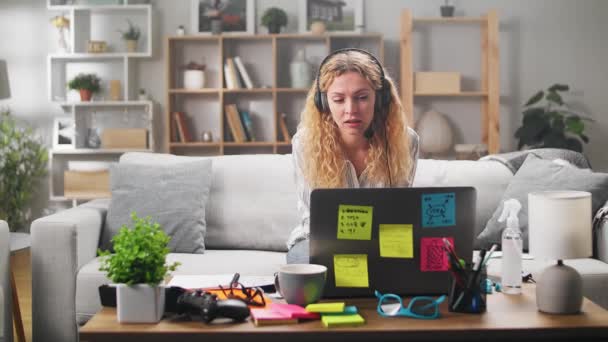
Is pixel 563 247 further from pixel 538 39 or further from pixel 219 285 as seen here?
pixel 538 39

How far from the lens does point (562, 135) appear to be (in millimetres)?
5352

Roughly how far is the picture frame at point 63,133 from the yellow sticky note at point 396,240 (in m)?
4.55

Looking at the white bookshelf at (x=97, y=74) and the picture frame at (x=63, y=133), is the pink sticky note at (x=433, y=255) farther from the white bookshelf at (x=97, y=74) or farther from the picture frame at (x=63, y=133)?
the picture frame at (x=63, y=133)

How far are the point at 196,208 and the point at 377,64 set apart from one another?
3.78 ft

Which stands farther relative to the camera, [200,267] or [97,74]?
[97,74]

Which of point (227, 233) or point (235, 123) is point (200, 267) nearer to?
point (227, 233)

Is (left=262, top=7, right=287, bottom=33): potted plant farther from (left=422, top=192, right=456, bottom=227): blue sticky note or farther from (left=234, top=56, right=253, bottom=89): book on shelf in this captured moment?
(left=422, top=192, right=456, bottom=227): blue sticky note

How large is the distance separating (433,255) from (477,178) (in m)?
1.67

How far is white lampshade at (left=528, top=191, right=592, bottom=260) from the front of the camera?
1.64m

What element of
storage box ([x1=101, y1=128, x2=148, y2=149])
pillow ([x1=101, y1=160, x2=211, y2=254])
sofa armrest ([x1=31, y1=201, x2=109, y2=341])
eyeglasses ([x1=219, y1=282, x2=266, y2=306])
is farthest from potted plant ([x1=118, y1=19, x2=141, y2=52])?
eyeglasses ([x1=219, y1=282, x2=266, y2=306])

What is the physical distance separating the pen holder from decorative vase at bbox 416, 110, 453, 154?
155 inches

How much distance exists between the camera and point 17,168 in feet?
18.6

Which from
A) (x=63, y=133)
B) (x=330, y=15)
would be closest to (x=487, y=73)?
(x=330, y=15)

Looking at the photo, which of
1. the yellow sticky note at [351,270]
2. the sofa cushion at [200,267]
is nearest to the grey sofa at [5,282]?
the sofa cushion at [200,267]
